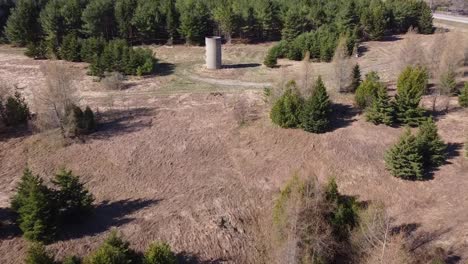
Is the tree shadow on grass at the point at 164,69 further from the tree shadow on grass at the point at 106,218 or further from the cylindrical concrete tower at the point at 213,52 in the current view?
the tree shadow on grass at the point at 106,218

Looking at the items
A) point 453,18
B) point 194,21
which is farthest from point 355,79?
point 453,18

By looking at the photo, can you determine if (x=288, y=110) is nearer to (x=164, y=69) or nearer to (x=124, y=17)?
(x=164, y=69)

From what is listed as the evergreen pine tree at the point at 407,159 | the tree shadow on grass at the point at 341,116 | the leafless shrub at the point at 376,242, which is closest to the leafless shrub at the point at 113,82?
the tree shadow on grass at the point at 341,116

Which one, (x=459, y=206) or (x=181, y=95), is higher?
(x=181, y=95)

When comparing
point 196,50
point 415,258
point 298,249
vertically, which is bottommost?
point 415,258

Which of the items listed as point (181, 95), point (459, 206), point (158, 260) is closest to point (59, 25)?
point (181, 95)

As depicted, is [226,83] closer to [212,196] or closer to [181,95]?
[181,95]

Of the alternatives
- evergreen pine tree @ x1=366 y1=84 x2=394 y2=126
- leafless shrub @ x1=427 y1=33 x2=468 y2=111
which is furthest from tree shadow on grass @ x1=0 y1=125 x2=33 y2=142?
leafless shrub @ x1=427 y1=33 x2=468 y2=111

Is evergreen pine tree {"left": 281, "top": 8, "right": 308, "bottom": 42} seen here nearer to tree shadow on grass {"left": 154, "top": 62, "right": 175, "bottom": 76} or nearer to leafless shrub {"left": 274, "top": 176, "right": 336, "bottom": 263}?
tree shadow on grass {"left": 154, "top": 62, "right": 175, "bottom": 76}
